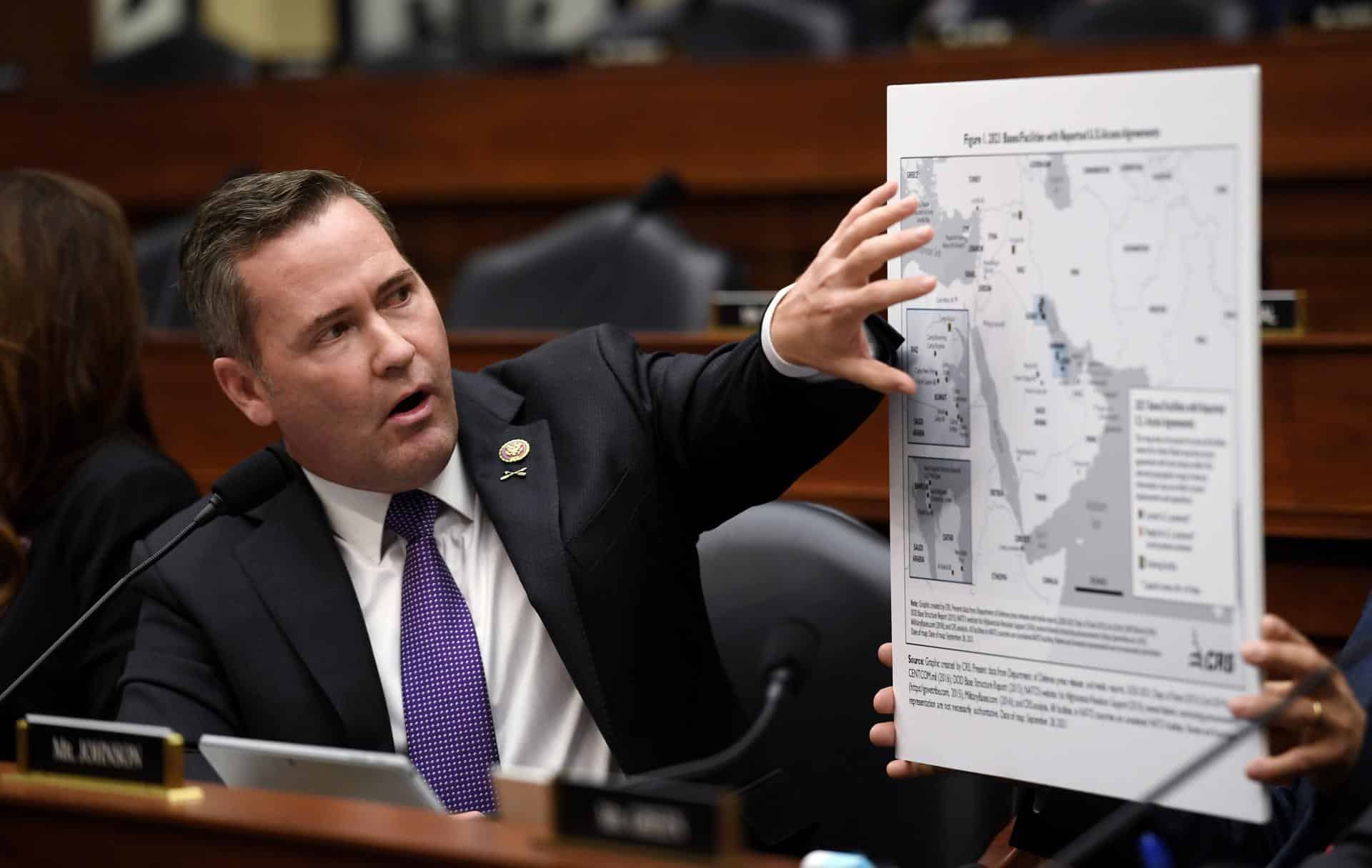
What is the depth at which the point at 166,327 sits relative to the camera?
354 centimetres

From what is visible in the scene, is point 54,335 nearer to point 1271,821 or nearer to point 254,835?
point 254,835

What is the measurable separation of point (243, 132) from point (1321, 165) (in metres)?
3.12

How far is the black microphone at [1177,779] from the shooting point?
1.09 metres

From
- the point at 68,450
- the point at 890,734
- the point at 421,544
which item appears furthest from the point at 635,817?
the point at 68,450

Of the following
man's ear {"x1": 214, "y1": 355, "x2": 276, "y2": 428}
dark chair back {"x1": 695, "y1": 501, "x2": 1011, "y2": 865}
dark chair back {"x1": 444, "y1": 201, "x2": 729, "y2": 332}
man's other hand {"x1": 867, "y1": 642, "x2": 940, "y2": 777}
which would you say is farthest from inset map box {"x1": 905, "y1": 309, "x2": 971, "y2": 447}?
dark chair back {"x1": 444, "y1": 201, "x2": 729, "y2": 332}

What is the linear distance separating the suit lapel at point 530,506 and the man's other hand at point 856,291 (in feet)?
1.40

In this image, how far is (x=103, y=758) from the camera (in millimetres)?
1191

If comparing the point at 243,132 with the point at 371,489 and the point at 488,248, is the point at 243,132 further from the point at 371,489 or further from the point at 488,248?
the point at 371,489

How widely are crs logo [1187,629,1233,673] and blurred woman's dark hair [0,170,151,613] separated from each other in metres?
1.53

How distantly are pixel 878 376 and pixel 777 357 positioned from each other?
168 mm

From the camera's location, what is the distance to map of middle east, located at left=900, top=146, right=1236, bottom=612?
1185 mm

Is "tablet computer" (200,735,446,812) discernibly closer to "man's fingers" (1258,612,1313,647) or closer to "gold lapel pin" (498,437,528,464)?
"gold lapel pin" (498,437,528,464)

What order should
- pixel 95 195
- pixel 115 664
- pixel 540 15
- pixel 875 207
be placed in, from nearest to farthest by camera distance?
pixel 875 207, pixel 115 664, pixel 95 195, pixel 540 15

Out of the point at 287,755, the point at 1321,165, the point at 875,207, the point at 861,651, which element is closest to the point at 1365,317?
the point at 1321,165
